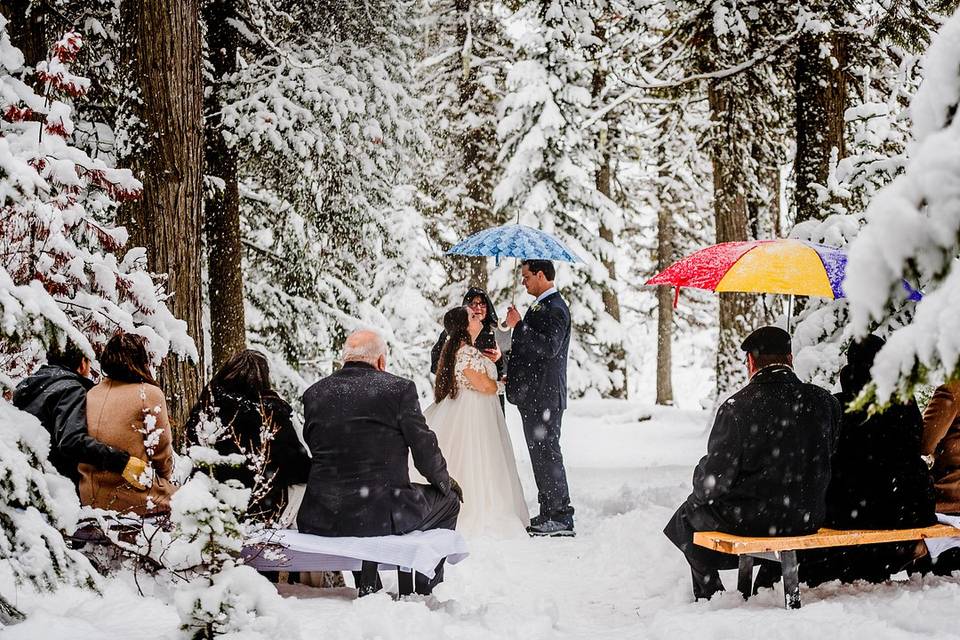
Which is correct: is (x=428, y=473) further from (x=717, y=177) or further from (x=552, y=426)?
(x=717, y=177)

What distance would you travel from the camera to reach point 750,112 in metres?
13.4

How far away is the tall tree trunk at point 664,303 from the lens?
83.1 feet

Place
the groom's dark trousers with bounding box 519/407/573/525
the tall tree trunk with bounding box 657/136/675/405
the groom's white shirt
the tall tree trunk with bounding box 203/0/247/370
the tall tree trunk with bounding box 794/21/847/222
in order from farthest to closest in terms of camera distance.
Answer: the tall tree trunk with bounding box 657/136/675/405 → the tall tree trunk with bounding box 203/0/247/370 → the tall tree trunk with bounding box 794/21/847/222 → the groom's white shirt → the groom's dark trousers with bounding box 519/407/573/525

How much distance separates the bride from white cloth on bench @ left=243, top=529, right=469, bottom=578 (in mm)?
2880

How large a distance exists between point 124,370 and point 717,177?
36.9 ft

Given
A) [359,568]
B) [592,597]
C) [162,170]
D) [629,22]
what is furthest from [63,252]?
[629,22]

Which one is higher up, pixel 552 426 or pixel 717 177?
pixel 717 177

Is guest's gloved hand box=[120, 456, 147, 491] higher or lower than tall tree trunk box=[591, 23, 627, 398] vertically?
lower

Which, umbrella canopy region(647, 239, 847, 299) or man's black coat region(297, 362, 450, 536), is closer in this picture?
man's black coat region(297, 362, 450, 536)

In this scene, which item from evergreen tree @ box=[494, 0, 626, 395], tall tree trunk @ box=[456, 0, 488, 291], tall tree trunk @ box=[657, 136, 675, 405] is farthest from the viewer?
tall tree trunk @ box=[657, 136, 675, 405]

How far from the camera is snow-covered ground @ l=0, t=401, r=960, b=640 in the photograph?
444 cm

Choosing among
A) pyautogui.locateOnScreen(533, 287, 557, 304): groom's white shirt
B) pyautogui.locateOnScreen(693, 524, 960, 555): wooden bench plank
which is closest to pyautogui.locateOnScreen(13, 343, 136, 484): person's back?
pyautogui.locateOnScreen(693, 524, 960, 555): wooden bench plank

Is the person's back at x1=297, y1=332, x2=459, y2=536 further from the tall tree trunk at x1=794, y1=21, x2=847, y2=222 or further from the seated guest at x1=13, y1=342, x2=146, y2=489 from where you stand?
the tall tree trunk at x1=794, y1=21, x2=847, y2=222

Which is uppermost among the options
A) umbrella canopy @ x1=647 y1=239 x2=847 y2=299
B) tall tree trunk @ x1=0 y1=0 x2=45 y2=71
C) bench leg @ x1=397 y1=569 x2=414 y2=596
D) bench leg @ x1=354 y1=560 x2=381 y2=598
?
tall tree trunk @ x1=0 y1=0 x2=45 y2=71
